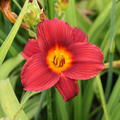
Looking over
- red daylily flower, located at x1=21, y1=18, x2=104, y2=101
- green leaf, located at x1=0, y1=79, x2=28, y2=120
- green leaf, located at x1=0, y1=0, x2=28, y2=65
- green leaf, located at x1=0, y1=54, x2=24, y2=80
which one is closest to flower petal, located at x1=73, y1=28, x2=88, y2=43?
red daylily flower, located at x1=21, y1=18, x2=104, y2=101

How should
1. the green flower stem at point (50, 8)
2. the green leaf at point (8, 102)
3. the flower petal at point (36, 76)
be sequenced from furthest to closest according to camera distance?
the green flower stem at point (50, 8) < the green leaf at point (8, 102) < the flower petal at point (36, 76)

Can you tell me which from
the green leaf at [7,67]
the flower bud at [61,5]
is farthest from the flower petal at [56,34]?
the green leaf at [7,67]

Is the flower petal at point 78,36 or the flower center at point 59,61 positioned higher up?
the flower petal at point 78,36

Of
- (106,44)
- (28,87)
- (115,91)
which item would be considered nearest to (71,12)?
(106,44)

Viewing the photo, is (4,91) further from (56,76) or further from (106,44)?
(106,44)

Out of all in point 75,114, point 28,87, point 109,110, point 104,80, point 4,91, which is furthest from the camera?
point 104,80

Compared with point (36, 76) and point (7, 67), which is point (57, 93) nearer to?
point (7, 67)

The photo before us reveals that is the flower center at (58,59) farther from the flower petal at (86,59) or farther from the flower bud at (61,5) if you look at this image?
the flower bud at (61,5)
